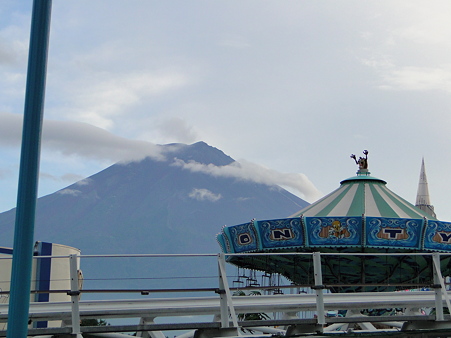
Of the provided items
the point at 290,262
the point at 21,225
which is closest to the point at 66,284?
the point at 290,262

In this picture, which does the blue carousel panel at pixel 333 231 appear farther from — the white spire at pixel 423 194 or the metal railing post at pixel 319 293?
the white spire at pixel 423 194

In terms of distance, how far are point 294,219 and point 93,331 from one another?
12872mm

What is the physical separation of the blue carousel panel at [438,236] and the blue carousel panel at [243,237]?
Result: 197 inches

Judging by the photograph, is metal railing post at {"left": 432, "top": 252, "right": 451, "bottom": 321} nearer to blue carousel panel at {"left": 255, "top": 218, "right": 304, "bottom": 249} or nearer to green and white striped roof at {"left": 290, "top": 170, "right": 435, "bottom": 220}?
blue carousel panel at {"left": 255, "top": 218, "right": 304, "bottom": 249}

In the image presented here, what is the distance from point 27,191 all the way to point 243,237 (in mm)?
16467

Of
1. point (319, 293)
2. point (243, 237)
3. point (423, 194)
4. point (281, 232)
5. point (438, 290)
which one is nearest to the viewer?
point (319, 293)

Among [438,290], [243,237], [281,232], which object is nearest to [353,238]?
[281,232]

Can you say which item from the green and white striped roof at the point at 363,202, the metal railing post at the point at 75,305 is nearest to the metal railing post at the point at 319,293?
the metal railing post at the point at 75,305

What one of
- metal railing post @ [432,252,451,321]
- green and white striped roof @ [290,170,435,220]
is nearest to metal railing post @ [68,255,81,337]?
metal railing post @ [432,252,451,321]

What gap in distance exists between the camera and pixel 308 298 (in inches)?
409

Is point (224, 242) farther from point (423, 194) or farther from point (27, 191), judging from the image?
point (423, 194)

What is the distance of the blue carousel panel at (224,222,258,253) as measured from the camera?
2166 centimetres

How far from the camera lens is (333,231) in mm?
20812

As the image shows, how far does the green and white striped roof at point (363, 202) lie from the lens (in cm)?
2323
